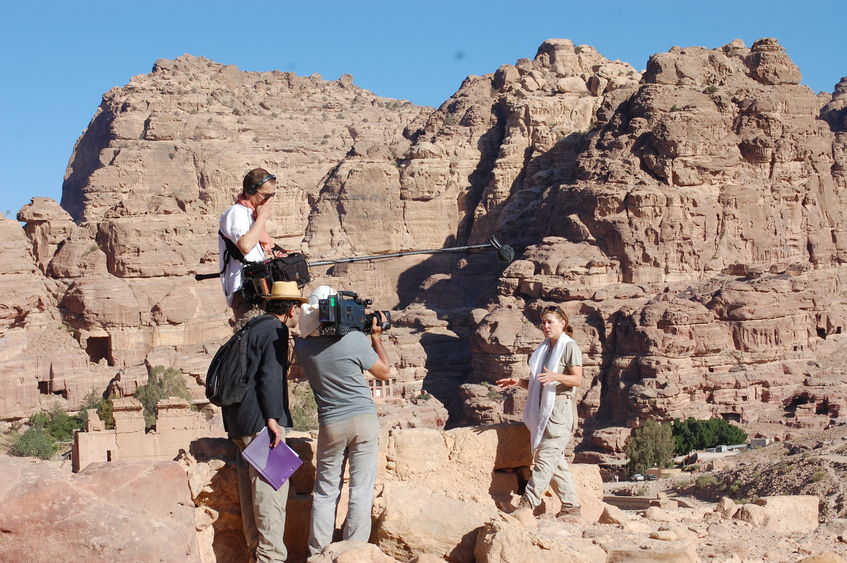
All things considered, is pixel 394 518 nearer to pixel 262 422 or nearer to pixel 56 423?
pixel 262 422

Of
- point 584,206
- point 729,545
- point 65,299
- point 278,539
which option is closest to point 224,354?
point 278,539

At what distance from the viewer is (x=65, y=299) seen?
1619 inches

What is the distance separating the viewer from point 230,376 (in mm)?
7426

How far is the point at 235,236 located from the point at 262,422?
1.29 m

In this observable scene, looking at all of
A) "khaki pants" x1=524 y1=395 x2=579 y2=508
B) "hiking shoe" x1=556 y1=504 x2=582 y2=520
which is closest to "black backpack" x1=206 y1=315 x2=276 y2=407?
"khaki pants" x1=524 y1=395 x2=579 y2=508

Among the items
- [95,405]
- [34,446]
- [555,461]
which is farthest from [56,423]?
[555,461]

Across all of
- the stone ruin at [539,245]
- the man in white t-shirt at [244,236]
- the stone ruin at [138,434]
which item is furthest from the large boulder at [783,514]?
the stone ruin at [539,245]

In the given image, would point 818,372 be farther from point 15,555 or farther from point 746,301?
point 15,555

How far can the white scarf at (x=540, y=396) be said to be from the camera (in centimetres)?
920

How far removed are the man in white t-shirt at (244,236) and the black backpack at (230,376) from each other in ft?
1.41

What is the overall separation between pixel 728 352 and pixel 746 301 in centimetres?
199

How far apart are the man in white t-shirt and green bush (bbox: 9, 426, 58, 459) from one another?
21.8 meters

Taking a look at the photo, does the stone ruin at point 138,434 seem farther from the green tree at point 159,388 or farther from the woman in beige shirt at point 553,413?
the woman in beige shirt at point 553,413

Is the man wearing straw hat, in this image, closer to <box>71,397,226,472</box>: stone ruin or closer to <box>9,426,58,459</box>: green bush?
<box>71,397,226,472</box>: stone ruin
